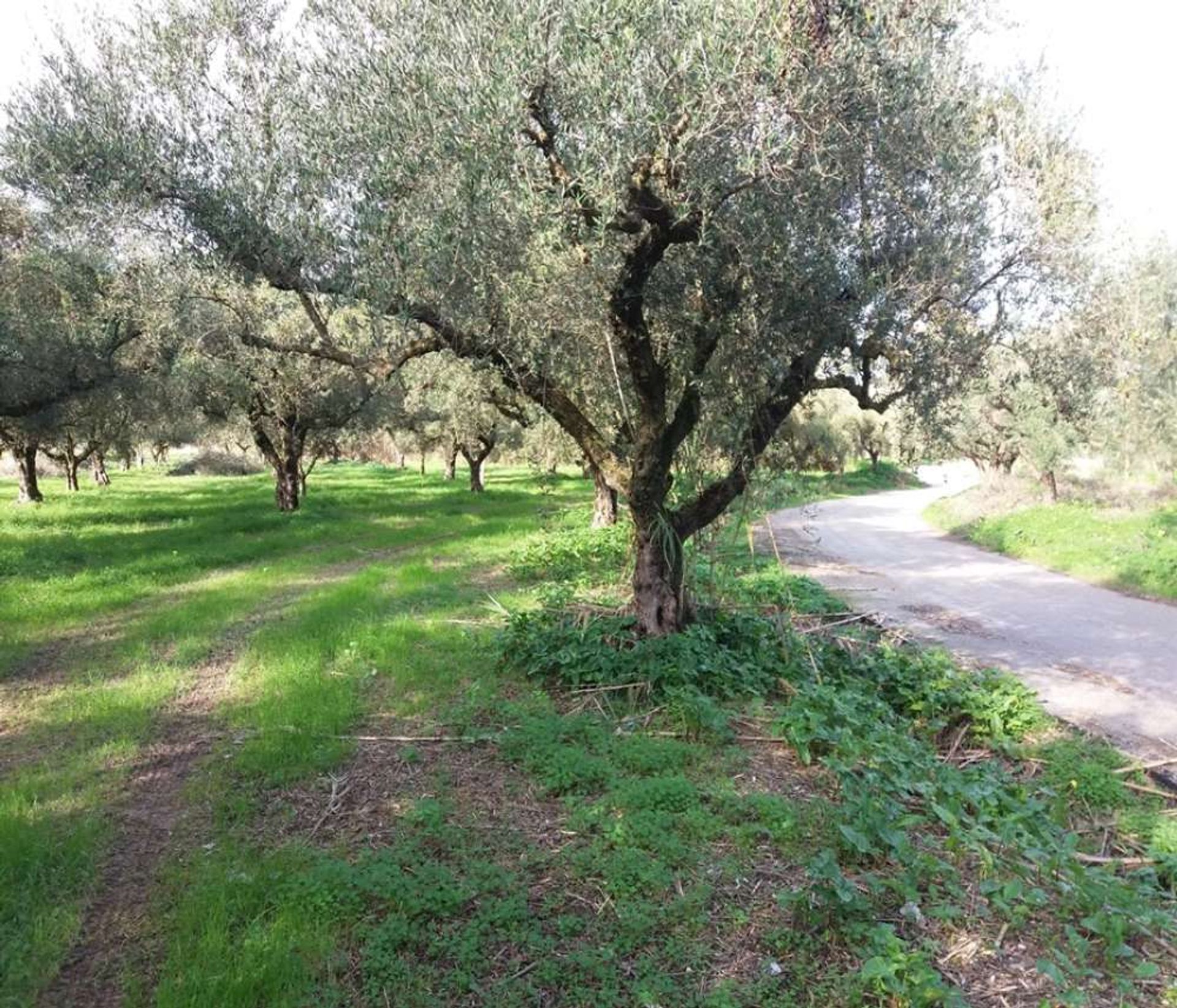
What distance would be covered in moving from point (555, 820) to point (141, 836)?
292cm

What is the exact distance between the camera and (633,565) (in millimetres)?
9492

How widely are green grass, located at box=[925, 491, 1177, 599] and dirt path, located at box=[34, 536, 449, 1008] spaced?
58.7 feet

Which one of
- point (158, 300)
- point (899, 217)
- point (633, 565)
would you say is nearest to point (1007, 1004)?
point (633, 565)

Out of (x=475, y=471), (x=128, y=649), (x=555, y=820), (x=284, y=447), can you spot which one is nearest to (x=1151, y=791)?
(x=555, y=820)

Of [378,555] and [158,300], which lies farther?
[378,555]

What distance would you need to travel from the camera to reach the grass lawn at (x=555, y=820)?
401 centimetres

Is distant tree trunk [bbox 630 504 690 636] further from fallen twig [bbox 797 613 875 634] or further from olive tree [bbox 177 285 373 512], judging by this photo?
olive tree [bbox 177 285 373 512]

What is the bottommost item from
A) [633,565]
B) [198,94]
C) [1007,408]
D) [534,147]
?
[633,565]

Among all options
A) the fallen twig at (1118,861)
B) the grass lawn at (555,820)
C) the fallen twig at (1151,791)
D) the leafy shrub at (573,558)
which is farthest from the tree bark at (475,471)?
the fallen twig at (1118,861)

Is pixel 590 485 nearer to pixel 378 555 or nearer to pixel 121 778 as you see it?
pixel 378 555

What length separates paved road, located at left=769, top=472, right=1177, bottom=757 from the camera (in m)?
9.58

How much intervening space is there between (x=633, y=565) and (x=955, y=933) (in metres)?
5.66

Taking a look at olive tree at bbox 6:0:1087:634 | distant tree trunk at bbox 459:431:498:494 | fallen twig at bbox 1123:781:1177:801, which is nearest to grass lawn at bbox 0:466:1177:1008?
fallen twig at bbox 1123:781:1177:801

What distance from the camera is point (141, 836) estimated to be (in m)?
5.39
